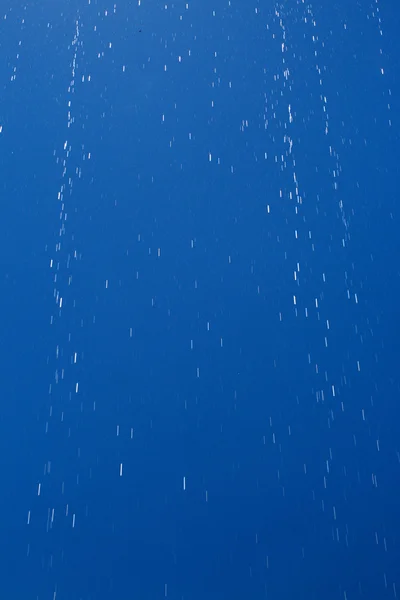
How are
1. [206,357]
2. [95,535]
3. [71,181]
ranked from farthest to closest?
[71,181] → [206,357] → [95,535]

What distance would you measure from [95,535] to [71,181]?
43.9 inches

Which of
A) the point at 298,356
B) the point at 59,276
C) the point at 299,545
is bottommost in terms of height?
the point at 299,545

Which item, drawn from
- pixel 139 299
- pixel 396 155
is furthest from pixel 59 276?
pixel 396 155

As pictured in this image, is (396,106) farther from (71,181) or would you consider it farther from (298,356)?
(71,181)

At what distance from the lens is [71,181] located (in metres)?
1.97

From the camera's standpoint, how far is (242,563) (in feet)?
5.49

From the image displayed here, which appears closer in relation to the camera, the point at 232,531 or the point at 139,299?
the point at 232,531

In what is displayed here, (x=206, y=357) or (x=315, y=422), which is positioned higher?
(x=206, y=357)

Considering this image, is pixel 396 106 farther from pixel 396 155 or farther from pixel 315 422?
pixel 315 422

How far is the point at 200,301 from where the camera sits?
187 centimetres

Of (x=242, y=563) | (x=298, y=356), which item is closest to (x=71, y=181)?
(x=298, y=356)

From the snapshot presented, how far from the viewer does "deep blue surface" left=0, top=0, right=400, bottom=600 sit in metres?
1.68

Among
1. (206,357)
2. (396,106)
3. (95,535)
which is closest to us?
(95,535)

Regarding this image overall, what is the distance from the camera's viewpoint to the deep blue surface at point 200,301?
1677 mm
